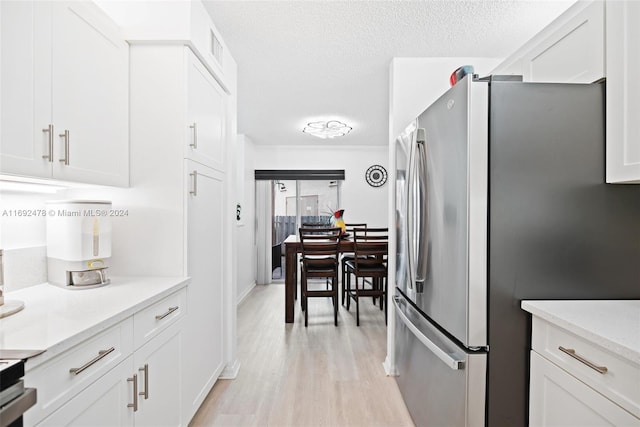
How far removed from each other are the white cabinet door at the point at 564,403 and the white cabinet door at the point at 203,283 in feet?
5.33

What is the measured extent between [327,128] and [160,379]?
3.35 m

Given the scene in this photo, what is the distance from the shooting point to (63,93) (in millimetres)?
1284

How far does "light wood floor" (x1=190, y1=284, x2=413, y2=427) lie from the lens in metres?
1.97

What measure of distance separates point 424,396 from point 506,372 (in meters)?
0.55

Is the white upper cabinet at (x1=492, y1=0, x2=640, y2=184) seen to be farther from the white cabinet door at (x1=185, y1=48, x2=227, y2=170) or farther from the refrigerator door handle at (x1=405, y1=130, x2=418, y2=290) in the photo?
the white cabinet door at (x1=185, y1=48, x2=227, y2=170)

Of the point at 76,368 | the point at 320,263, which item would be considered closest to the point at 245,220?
the point at 320,263

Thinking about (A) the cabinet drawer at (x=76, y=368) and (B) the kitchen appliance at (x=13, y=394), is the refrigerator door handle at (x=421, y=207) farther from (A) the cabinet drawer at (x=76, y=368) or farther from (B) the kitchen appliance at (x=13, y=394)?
(B) the kitchen appliance at (x=13, y=394)

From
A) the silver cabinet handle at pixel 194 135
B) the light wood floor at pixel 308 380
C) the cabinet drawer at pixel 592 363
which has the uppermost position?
the silver cabinet handle at pixel 194 135

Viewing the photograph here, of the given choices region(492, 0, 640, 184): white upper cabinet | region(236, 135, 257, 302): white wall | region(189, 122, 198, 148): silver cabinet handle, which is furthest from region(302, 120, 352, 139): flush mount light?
region(492, 0, 640, 184): white upper cabinet

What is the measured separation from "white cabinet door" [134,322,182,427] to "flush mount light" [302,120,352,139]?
9.93 feet

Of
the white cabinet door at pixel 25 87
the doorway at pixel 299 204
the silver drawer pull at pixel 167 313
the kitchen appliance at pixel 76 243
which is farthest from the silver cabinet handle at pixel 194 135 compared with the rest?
the doorway at pixel 299 204

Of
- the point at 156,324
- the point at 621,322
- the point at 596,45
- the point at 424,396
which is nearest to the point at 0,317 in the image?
the point at 156,324

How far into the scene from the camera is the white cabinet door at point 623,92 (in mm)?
1165

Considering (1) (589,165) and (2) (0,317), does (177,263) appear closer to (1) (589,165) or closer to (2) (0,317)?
(2) (0,317)
